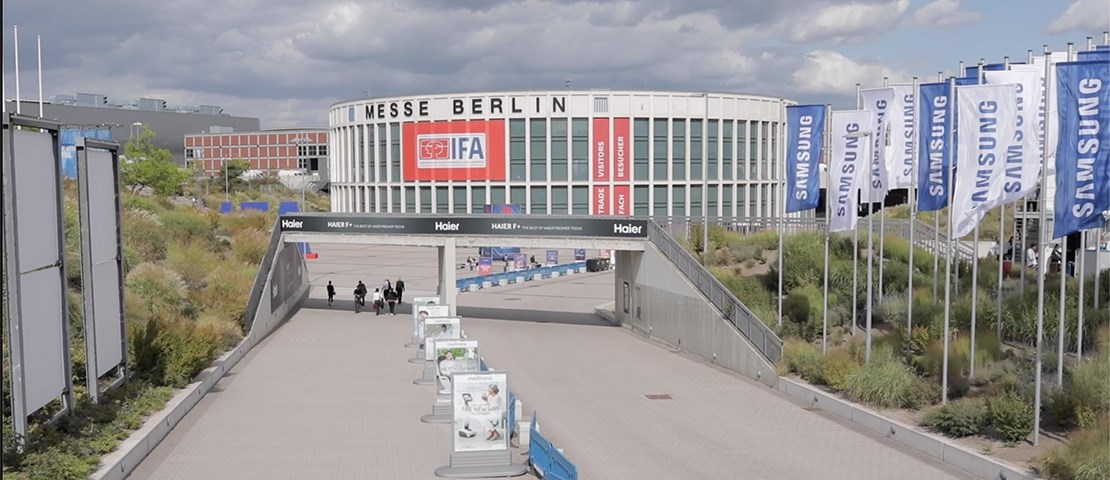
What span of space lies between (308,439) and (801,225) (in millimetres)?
24639

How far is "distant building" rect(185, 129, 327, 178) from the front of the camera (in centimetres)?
13612

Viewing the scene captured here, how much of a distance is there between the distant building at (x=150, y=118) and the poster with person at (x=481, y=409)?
71876 millimetres

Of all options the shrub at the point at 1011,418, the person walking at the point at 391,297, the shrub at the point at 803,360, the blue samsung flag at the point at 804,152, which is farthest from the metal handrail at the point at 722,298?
the person walking at the point at 391,297

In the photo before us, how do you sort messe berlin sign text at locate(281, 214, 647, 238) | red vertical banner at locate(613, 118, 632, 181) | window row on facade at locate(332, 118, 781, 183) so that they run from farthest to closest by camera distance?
window row on facade at locate(332, 118, 781, 183)
red vertical banner at locate(613, 118, 632, 181)
messe berlin sign text at locate(281, 214, 647, 238)

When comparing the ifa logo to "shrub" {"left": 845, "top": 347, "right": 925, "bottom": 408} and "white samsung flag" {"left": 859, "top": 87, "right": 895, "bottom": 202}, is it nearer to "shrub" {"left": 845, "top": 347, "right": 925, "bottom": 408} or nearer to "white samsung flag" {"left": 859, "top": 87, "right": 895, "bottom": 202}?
"white samsung flag" {"left": 859, "top": 87, "right": 895, "bottom": 202}

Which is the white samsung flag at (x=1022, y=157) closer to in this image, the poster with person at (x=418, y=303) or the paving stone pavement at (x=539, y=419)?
the paving stone pavement at (x=539, y=419)

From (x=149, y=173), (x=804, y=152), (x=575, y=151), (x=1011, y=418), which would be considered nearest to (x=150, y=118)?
(x=149, y=173)

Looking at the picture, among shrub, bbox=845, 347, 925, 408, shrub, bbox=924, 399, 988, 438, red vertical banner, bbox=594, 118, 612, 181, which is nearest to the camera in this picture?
shrub, bbox=924, 399, 988, 438

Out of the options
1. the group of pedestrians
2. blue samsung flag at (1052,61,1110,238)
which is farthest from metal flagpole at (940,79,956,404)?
the group of pedestrians

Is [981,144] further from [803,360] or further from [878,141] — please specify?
[803,360]

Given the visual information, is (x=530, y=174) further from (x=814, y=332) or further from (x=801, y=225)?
(x=814, y=332)

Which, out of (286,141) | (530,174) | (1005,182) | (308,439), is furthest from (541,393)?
(286,141)

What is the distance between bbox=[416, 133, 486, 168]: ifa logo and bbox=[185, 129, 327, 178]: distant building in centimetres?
5978

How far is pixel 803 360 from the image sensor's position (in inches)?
943
